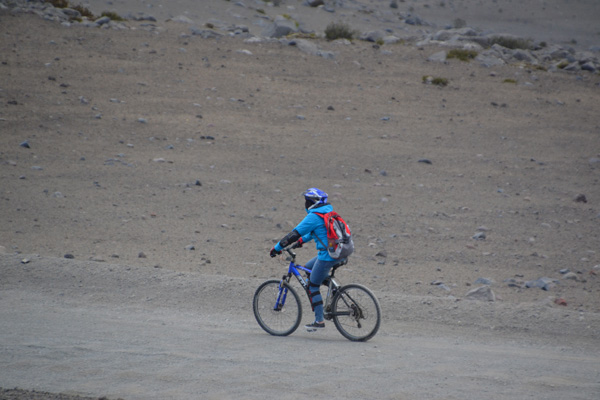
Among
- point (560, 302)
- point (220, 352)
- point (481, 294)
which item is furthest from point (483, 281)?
point (220, 352)

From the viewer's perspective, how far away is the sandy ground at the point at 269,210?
693 centimetres

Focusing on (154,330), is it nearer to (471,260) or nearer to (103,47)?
(471,260)

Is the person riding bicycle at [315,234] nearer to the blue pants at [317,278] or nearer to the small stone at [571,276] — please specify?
the blue pants at [317,278]

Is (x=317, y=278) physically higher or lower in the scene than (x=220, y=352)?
higher

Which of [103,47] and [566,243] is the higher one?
[103,47]

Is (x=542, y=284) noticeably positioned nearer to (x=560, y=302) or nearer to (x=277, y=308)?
(x=560, y=302)

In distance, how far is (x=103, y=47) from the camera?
2864 cm

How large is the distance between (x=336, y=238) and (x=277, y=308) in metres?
1.39

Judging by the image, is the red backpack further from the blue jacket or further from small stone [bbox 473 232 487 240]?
small stone [bbox 473 232 487 240]

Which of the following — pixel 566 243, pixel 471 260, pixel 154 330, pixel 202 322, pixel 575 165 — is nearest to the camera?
pixel 154 330

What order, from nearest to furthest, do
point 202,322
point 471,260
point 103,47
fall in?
point 202,322 → point 471,260 → point 103,47

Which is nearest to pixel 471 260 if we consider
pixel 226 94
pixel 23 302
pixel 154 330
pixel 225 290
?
pixel 225 290

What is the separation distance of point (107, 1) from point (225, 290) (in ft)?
118

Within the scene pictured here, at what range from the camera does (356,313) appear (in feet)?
25.9
